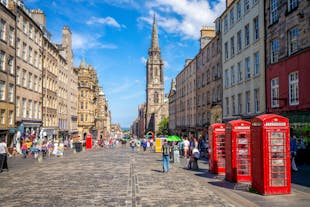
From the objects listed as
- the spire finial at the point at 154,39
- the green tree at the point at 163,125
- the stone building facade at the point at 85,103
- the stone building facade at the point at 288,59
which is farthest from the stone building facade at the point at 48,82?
the spire finial at the point at 154,39

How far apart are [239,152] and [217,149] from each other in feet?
10.5

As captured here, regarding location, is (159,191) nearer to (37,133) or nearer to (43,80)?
(37,133)

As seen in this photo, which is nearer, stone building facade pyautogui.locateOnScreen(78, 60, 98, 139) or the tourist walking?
the tourist walking

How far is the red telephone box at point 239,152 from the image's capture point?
45.8 ft

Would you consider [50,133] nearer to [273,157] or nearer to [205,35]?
[205,35]

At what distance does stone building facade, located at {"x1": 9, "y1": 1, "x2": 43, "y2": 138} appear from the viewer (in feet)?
121

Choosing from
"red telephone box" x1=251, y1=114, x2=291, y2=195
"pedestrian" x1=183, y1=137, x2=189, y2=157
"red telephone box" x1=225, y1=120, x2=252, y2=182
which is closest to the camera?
"red telephone box" x1=251, y1=114, x2=291, y2=195

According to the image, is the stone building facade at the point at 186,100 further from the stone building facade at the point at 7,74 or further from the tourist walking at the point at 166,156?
the tourist walking at the point at 166,156

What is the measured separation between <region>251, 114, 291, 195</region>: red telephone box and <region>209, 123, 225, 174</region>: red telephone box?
17.3 ft

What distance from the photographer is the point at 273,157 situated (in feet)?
37.7

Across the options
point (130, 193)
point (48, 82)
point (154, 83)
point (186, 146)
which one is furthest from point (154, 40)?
point (130, 193)

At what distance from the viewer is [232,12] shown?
34875 millimetres

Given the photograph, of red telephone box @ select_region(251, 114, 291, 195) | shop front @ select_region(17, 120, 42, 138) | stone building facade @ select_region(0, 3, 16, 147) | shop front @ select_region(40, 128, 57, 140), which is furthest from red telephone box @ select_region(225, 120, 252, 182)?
shop front @ select_region(40, 128, 57, 140)

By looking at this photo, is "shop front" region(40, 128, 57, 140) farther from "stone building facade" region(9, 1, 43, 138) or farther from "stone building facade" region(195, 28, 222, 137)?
"stone building facade" region(195, 28, 222, 137)
